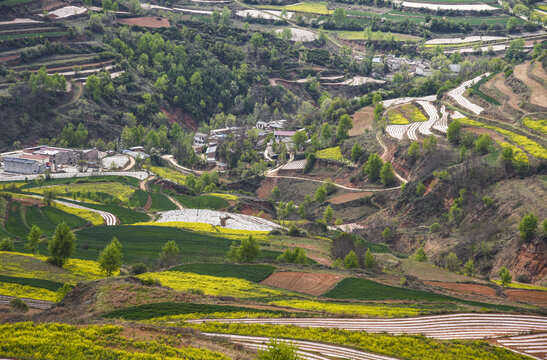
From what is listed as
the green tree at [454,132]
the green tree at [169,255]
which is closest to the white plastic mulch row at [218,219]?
the green tree at [169,255]

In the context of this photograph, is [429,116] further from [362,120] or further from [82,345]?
[82,345]

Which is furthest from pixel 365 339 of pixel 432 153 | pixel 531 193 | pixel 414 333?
pixel 432 153

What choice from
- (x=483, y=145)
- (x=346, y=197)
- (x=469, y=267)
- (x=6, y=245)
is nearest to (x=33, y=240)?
(x=6, y=245)

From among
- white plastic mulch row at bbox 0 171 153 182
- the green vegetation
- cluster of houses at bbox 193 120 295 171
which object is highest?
the green vegetation

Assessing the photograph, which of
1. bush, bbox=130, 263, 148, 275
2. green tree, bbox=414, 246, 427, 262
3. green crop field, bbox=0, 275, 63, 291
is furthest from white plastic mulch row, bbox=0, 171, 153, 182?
green crop field, bbox=0, 275, 63, 291

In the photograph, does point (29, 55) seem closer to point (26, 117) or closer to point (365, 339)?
point (26, 117)

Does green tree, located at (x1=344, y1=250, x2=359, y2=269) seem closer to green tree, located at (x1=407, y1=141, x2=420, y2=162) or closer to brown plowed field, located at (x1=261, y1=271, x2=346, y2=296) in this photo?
brown plowed field, located at (x1=261, y1=271, x2=346, y2=296)

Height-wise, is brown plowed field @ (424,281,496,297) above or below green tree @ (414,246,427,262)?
above
